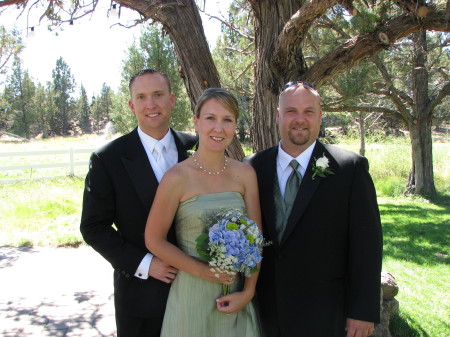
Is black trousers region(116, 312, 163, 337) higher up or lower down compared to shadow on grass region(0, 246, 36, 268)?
higher up

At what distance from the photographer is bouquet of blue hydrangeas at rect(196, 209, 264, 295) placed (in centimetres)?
203

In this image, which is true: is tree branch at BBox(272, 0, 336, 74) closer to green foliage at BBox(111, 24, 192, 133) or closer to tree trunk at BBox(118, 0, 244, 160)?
tree trunk at BBox(118, 0, 244, 160)

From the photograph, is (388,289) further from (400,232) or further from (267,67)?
(400,232)

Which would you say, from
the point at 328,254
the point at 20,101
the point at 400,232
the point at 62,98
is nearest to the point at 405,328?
the point at 328,254

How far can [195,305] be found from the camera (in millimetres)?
2354

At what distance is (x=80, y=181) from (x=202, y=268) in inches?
497

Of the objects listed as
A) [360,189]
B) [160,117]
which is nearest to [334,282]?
[360,189]

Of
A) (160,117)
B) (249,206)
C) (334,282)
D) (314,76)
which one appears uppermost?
(314,76)

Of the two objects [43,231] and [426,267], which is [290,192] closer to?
[426,267]

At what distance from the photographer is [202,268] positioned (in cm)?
226

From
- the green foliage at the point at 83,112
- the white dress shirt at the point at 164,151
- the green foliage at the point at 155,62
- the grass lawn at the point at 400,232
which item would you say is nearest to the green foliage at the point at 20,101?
the green foliage at the point at 83,112

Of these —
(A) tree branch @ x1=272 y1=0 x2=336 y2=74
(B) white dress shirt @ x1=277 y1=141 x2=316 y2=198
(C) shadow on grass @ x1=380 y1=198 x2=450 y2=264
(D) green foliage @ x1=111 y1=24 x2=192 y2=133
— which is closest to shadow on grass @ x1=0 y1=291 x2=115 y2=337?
(B) white dress shirt @ x1=277 y1=141 x2=316 y2=198

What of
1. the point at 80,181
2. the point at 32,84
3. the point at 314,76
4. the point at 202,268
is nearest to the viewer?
the point at 202,268

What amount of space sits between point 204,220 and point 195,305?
20.0 inches
